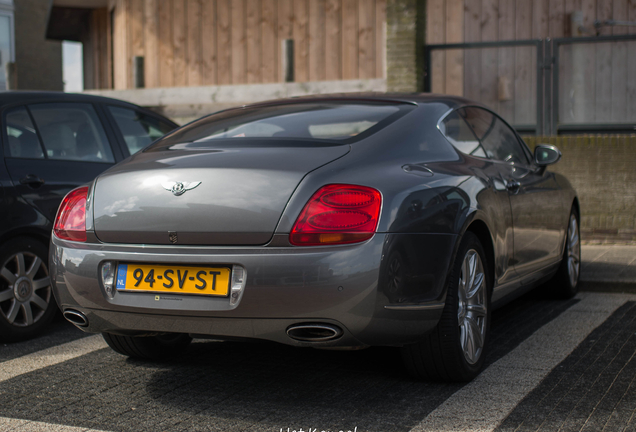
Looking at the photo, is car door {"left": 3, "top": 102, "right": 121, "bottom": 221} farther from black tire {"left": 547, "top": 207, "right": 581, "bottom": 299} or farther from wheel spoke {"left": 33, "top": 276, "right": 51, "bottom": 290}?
black tire {"left": 547, "top": 207, "right": 581, "bottom": 299}

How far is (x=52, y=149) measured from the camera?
5082 mm

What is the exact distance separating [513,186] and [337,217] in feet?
5.72

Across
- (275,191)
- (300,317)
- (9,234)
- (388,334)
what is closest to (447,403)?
(388,334)

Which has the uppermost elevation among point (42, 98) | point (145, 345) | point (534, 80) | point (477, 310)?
point (534, 80)

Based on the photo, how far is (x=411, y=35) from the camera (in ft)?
31.9

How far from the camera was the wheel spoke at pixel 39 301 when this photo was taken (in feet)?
15.9

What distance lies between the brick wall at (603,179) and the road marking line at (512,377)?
3415 mm

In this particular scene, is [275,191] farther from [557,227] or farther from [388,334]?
[557,227]

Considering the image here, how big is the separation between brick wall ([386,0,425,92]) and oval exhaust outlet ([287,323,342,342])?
275 inches

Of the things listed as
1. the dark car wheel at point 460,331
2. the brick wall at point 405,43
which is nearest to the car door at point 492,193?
the dark car wheel at point 460,331

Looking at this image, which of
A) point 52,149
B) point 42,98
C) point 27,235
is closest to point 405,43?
point 42,98

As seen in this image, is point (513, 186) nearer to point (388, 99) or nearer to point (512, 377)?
point (388, 99)

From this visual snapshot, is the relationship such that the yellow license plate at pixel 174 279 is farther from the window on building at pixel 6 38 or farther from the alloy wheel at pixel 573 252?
the window on building at pixel 6 38

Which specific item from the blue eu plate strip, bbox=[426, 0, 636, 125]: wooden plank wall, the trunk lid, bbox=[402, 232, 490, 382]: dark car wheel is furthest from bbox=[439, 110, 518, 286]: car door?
bbox=[426, 0, 636, 125]: wooden plank wall
